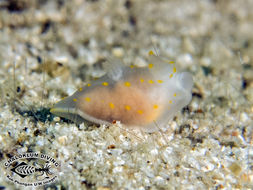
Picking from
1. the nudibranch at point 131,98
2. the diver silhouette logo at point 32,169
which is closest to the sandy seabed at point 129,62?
the diver silhouette logo at point 32,169

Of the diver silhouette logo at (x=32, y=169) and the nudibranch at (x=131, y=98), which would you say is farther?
the nudibranch at (x=131, y=98)

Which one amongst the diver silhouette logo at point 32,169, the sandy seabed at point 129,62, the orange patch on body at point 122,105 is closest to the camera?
the diver silhouette logo at point 32,169

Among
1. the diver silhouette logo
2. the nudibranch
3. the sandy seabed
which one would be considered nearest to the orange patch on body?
the nudibranch

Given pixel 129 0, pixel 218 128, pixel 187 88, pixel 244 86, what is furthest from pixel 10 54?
pixel 244 86

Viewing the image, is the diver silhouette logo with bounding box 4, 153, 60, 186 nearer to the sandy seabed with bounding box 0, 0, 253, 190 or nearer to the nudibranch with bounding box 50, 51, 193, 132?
the sandy seabed with bounding box 0, 0, 253, 190

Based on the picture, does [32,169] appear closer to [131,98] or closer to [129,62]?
[131,98]

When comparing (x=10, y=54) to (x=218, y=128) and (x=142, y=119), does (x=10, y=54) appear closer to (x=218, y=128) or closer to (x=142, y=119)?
(x=142, y=119)

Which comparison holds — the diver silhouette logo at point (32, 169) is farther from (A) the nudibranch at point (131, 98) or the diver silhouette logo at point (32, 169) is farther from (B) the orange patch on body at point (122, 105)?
(B) the orange patch on body at point (122, 105)

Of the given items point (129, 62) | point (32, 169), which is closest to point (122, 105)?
point (32, 169)
